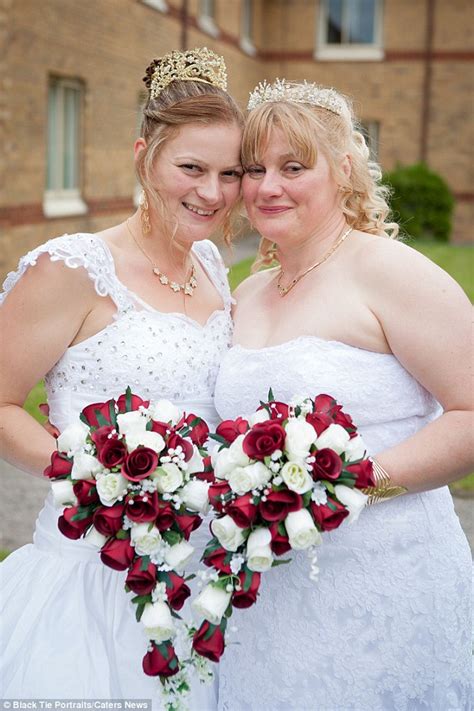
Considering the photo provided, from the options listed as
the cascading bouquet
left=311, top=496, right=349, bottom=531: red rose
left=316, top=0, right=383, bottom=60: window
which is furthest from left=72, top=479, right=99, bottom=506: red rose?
left=316, top=0, right=383, bottom=60: window

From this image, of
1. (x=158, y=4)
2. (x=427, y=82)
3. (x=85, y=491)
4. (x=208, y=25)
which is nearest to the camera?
(x=85, y=491)

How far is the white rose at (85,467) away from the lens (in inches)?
93.9

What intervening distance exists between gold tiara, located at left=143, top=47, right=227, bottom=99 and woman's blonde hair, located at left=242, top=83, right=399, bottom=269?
0.97 ft

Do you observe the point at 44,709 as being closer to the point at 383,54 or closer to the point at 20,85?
the point at 20,85

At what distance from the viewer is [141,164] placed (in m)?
3.20

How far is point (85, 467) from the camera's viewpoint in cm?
238

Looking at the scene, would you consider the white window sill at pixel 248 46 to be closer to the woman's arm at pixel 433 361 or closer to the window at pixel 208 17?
the window at pixel 208 17

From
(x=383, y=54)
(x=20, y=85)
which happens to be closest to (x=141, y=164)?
(x=20, y=85)

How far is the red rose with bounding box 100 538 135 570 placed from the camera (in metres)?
2.36

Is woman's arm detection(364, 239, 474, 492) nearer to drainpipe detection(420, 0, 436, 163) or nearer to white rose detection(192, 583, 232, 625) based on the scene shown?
white rose detection(192, 583, 232, 625)

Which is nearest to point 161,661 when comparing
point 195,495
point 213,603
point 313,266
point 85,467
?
point 213,603

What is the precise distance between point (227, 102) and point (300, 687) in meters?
1.99

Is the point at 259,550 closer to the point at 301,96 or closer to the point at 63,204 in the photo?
the point at 301,96

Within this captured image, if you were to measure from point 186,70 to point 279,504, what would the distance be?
5.58 feet
